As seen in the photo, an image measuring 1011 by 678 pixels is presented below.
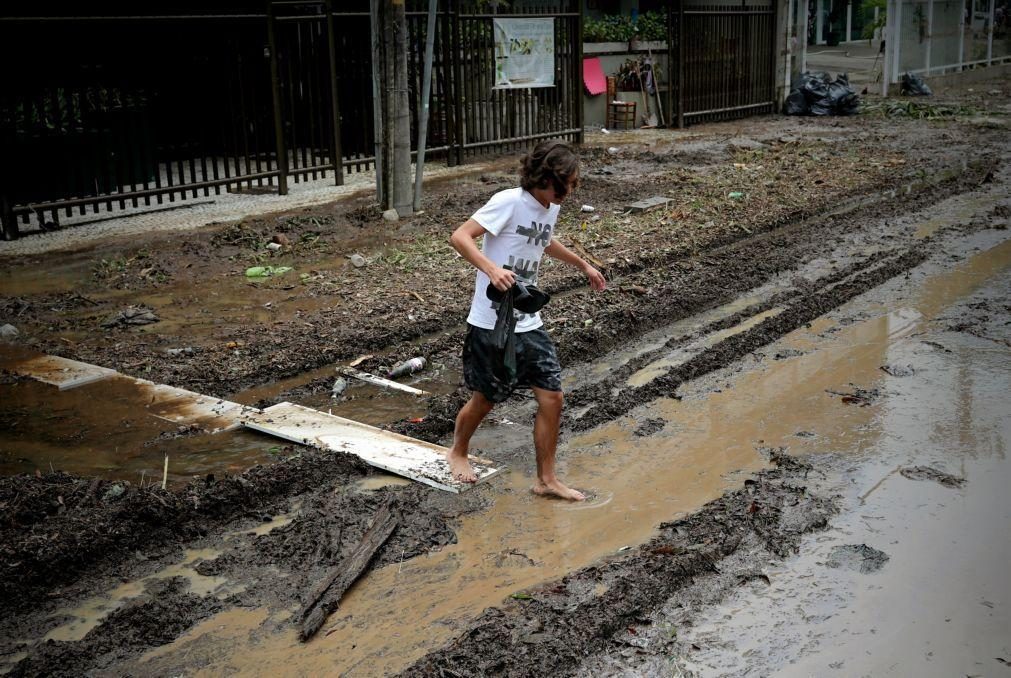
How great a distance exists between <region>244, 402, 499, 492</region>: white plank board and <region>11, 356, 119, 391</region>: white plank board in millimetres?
1448

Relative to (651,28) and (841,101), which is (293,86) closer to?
(651,28)

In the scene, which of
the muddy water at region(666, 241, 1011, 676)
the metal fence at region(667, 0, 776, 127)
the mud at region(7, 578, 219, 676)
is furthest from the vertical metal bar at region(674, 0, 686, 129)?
the mud at region(7, 578, 219, 676)

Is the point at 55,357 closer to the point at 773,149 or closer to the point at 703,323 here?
the point at 703,323

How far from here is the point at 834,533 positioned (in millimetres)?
4438

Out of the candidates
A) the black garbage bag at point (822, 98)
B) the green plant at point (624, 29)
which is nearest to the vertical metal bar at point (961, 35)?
the black garbage bag at point (822, 98)

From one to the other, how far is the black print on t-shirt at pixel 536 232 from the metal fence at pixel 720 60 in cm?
1584

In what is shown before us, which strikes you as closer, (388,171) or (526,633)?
(526,633)

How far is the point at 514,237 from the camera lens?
183 inches

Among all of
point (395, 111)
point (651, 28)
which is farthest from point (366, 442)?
point (651, 28)

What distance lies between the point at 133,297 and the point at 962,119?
17711 mm

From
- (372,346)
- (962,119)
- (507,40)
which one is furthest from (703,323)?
(962,119)

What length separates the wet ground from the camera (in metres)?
3.74

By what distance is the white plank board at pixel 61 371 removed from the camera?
650 cm

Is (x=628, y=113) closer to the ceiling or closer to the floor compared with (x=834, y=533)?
closer to the ceiling
